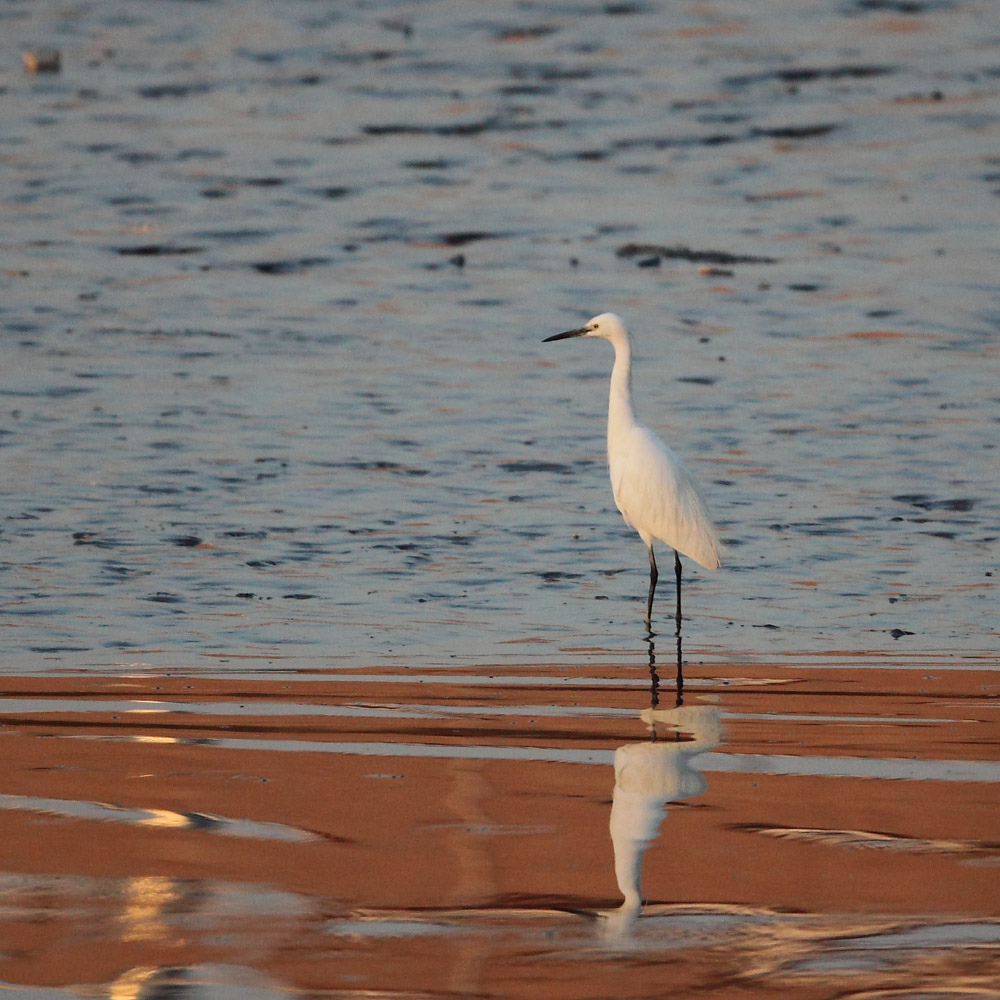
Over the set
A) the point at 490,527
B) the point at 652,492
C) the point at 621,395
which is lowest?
the point at 490,527

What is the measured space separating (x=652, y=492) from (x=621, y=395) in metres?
0.95

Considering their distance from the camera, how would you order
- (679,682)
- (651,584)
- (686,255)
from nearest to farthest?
(679,682) → (651,584) → (686,255)

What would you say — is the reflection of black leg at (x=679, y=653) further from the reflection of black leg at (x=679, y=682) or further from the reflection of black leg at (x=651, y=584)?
the reflection of black leg at (x=651, y=584)

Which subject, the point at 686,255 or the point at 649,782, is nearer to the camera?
the point at 649,782

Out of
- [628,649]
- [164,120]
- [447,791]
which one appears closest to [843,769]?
[447,791]

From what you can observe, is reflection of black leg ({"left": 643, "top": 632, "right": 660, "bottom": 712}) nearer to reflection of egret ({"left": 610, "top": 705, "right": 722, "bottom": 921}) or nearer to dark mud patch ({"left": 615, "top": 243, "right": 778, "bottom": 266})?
reflection of egret ({"left": 610, "top": 705, "right": 722, "bottom": 921})

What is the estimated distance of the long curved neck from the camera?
32.7 feet

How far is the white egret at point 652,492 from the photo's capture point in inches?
355

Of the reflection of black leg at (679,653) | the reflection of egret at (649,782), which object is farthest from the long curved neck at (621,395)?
the reflection of egret at (649,782)

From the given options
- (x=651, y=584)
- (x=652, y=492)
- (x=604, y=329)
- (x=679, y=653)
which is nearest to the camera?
(x=679, y=653)

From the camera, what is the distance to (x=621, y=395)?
1005 centimetres

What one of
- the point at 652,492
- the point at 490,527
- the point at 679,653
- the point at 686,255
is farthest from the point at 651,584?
the point at 686,255

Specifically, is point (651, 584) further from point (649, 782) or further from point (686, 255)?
point (686, 255)

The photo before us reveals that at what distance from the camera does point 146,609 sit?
8336 millimetres
